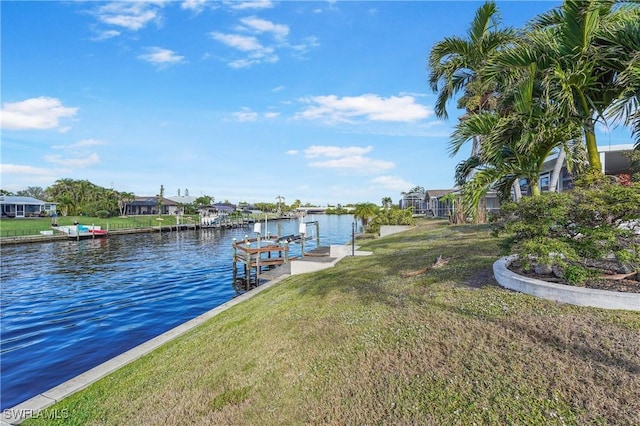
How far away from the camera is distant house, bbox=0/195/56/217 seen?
51934 mm

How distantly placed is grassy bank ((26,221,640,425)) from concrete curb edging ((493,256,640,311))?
16cm

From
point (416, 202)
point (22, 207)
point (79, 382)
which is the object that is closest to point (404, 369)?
point (79, 382)

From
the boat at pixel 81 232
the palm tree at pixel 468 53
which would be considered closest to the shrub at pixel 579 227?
the palm tree at pixel 468 53

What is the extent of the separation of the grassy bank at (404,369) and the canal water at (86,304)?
4575 millimetres

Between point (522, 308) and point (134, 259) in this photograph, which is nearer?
point (522, 308)

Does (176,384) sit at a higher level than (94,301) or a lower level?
higher

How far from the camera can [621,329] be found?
378 centimetres

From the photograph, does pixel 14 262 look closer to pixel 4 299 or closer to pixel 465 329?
pixel 4 299

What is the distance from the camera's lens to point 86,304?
14.8 m

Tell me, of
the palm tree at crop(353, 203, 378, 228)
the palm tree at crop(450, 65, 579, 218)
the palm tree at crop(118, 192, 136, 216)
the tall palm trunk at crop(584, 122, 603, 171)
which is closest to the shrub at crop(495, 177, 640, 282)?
the palm tree at crop(450, 65, 579, 218)

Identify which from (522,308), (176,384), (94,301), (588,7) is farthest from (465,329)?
(94,301)

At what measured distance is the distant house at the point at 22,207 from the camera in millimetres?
51934

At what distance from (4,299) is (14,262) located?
12.2m

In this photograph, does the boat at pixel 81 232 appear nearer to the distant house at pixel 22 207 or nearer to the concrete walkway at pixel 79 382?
the distant house at pixel 22 207
